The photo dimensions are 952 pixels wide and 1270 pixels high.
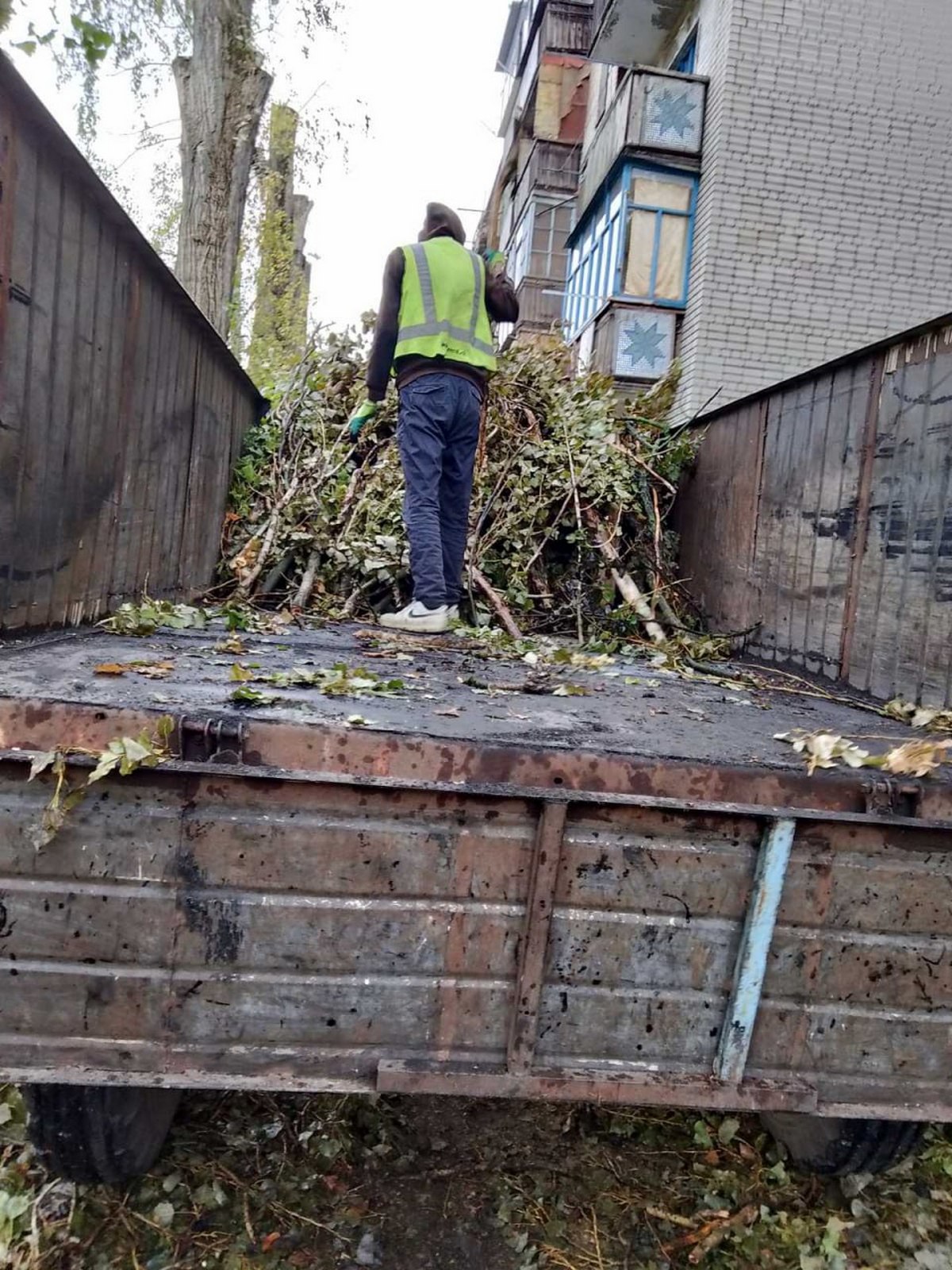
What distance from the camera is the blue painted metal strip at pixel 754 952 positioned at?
1594 millimetres

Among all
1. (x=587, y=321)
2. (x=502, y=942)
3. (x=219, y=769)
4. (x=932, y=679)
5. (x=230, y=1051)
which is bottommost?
(x=230, y=1051)

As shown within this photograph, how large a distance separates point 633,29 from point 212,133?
749cm

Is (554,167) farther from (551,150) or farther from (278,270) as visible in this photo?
(278,270)

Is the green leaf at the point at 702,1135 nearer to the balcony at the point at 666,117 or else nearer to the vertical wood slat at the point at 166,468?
the vertical wood slat at the point at 166,468

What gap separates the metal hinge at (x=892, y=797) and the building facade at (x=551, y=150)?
16070 millimetres

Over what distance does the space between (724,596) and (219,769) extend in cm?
384

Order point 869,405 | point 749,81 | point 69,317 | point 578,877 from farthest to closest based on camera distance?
point 749,81, point 869,405, point 69,317, point 578,877

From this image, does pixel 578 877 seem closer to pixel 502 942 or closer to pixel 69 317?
pixel 502 942

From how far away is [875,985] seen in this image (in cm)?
165

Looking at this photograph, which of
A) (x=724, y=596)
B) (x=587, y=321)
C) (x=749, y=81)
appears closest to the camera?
(x=724, y=596)

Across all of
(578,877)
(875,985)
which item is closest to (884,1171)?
(875,985)

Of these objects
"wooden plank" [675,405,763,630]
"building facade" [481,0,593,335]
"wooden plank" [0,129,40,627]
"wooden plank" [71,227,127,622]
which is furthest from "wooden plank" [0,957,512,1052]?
"building facade" [481,0,593,335]

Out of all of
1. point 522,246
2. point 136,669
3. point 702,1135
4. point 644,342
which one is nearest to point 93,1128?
point 136,669

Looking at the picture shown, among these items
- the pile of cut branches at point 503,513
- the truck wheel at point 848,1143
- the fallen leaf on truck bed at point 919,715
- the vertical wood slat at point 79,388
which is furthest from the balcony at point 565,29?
the truck wheel at point 848,1143
